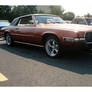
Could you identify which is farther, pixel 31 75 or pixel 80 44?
pixel 80 44

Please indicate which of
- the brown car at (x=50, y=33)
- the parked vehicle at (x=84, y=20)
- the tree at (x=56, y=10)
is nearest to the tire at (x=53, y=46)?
the brown car at (x=50, y=33)

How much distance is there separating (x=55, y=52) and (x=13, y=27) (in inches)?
116

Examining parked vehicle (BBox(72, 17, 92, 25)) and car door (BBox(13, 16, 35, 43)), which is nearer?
car door (BBox(13, 16, 35, 43))

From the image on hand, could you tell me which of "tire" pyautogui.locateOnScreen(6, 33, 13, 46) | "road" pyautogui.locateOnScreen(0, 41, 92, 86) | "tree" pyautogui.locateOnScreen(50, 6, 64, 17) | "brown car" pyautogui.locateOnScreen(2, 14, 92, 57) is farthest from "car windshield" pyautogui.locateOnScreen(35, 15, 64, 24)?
"tree" pyautogui.locateOnScreen(50, 6, 64, 17)

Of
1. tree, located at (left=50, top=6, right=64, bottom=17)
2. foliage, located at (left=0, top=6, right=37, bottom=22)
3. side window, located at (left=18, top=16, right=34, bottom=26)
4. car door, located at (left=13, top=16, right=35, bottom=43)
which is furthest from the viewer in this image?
tree, located at (left=50, top=6, right=64, bottom=17)

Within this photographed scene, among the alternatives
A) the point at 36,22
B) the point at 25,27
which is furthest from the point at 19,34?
the point at 36,22

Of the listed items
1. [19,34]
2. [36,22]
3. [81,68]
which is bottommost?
[81,68]

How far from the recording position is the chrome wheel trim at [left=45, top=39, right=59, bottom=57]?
5.26 metres

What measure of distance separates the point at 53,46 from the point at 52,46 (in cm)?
4

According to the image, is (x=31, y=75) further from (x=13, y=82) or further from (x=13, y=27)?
(x=13, y=27)

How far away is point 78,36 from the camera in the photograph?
457 centimetres

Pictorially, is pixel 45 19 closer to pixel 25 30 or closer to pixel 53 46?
pixel 25 30

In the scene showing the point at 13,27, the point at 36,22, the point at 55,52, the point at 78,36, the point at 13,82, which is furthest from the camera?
the point at 13,27

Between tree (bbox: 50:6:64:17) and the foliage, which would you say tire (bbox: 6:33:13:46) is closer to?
the foliage
